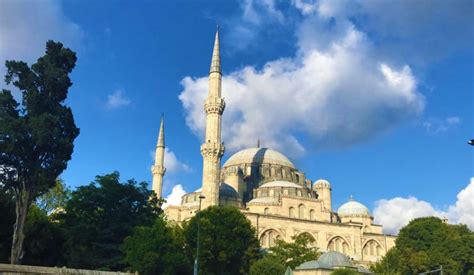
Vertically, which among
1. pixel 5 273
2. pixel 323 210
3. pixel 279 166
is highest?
pixel 279 166

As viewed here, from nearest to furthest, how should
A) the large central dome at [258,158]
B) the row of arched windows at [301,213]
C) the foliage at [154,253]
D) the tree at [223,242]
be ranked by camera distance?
1. the foliage at [154,253]
2. the tree at [223,242]
3. the row of arched windows at [301,213]
4. the large central dome at [258,158]

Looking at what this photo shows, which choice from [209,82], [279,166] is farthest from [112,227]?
[279,166]

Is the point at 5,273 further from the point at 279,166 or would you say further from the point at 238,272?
the point at 279,166

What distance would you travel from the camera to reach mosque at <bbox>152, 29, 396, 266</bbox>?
49219 mm

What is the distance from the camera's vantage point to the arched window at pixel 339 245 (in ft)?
189

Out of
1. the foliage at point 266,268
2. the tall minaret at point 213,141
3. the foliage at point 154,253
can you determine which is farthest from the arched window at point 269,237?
the foliage at point 154,253

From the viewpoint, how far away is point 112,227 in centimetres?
3416

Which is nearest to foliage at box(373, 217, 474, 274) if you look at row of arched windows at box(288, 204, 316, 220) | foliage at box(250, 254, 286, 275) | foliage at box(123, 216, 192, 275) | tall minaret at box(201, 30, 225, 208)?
row of arched windows at box(288, 204, 316, 220)

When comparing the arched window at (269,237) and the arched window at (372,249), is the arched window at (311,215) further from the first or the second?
the arched window at (372,249)

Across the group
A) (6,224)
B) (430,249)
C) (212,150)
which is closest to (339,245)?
(430,249)

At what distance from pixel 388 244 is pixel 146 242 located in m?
41.8

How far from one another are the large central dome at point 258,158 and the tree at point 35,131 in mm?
45016

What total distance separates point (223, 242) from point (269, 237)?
18.5 meters

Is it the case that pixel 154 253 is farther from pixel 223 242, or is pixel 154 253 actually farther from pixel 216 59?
pixel 216 59
